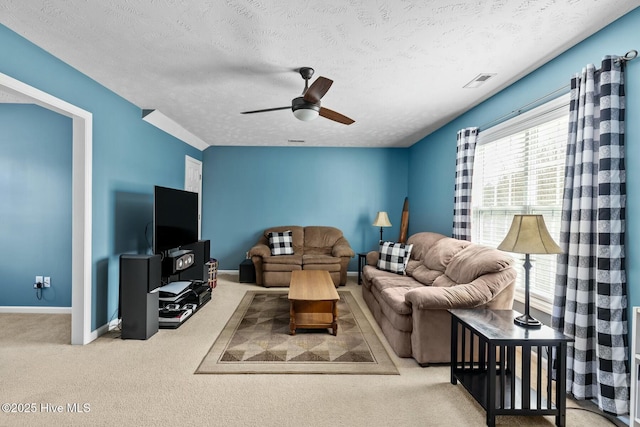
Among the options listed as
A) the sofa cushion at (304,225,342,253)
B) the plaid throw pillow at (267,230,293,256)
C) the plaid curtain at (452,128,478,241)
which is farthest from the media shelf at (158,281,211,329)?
Answer: the plaid curtain at (452,128,478,241)

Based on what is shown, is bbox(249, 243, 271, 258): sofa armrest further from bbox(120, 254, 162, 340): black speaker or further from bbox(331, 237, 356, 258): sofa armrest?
bbox(120, 254, 162, 340): black speaker

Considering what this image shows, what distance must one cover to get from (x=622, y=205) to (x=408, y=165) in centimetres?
432

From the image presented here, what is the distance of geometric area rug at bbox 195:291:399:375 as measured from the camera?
8.01 ft

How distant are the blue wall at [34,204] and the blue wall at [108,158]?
167 mm

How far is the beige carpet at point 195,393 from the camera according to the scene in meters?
1.85

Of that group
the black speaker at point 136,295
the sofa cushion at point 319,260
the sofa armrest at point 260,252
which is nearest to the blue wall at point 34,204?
the black speaker at point 136,295

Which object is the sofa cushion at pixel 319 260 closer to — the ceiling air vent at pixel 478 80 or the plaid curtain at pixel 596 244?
the ceiling air vent at pixel 478 80

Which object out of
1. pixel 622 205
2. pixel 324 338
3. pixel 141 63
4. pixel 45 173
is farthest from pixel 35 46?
pixel 622 205

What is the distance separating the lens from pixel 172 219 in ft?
12.1

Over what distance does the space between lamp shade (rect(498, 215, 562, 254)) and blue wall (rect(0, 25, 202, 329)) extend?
361cm

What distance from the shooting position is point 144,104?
3.59m

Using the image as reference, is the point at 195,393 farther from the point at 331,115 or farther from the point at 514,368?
the point at 331,115

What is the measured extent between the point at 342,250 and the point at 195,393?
11.5ft

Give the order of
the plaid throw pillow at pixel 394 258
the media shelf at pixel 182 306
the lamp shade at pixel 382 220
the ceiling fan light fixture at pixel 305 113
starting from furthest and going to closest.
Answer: the lamp shade at pixel 382 220 < the plaid throw pillow at pixel 394 258 < the media shelf at pixel 182 306 < the ceiling fan light fixture at pixel 305 113
